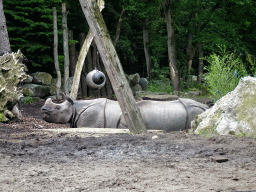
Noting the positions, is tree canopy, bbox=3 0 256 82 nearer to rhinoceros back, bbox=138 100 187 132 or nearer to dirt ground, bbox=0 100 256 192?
rhinoceros back, bbox=138 100 187 132

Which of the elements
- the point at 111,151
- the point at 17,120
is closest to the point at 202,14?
the point at 17,120

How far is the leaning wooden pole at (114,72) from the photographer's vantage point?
5.76m

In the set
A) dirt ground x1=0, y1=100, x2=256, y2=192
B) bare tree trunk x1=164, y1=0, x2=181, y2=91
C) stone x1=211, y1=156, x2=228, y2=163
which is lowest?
dirt ground x1=0, y1=100, x2=256, y2=192

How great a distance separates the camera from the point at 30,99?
510 inches

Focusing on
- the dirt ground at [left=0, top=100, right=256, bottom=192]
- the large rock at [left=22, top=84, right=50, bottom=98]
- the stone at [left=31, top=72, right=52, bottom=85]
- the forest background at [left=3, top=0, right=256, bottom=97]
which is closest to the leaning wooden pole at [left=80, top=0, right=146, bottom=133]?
the dirt ground at [left=0, top=100, right=256, bottom=192]

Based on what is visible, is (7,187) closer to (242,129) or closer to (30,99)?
(242,129)

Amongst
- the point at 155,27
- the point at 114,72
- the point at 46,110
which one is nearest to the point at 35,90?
the point at 46,110

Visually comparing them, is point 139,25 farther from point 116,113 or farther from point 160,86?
point 116,113

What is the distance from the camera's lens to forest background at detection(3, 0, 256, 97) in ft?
44.3

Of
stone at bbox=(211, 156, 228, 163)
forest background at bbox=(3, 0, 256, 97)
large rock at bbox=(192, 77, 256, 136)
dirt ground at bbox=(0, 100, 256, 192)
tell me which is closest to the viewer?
dirt ground at bbox=(0, 100, 256, 192)

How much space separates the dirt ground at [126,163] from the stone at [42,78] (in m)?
8.59

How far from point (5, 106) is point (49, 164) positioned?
4588 mm

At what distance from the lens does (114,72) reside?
5.77 m

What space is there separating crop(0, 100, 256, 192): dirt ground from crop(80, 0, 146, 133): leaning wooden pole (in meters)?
0.53
